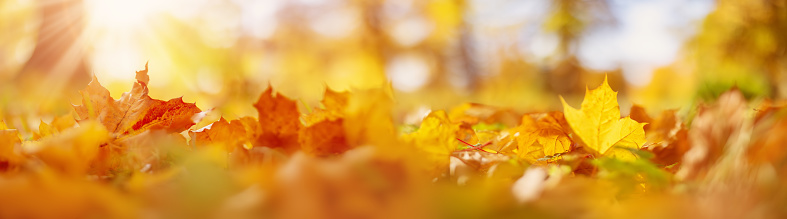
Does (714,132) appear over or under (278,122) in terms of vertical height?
under

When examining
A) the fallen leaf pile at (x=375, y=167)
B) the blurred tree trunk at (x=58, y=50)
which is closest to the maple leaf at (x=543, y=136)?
the fallen leaf pile at (x=375, y=167)

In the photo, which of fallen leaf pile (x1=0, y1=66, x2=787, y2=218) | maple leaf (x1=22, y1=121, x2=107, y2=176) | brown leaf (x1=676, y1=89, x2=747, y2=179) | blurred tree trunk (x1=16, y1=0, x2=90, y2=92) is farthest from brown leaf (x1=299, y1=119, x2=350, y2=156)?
blurred tree trunk (x1=16, y1=0, x2=90, y2=92)

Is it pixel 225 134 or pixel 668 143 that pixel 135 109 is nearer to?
pixel 225 134

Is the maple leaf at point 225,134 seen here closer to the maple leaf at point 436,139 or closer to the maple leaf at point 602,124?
the maple leaf at point 436,139

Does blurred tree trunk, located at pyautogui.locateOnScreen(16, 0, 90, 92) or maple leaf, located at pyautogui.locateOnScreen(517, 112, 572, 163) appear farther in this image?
blurred tree trunk, located at pyautogui.locateOnScreen(16, 0, 90, 92)

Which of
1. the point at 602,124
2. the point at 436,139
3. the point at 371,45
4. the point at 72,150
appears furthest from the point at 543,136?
the point at 371,45

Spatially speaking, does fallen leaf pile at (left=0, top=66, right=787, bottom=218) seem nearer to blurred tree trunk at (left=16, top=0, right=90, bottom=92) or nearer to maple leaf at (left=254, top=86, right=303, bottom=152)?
maple leaf at (left=254, top=86, right=303, bottom=152)

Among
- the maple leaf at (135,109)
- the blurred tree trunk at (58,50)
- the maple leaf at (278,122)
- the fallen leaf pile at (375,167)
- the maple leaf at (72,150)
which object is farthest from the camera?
the blurred tree trunk at (58,50)

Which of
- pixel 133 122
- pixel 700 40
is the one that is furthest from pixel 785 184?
pixel 700 40

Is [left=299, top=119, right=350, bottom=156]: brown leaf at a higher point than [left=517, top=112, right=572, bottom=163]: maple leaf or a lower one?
higher
